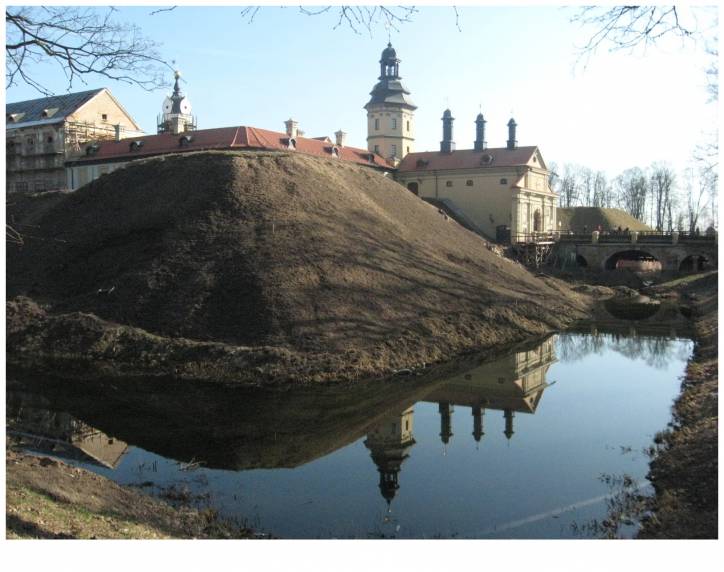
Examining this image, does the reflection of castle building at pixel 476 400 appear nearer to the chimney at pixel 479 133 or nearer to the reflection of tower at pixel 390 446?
the reflection of tower at pixel 390 446

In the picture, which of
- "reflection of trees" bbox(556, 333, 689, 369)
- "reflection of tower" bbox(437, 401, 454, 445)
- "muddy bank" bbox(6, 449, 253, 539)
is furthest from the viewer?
"reflection of trees" bbox(556, 333, 689, 369)

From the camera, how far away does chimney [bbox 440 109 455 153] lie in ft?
218

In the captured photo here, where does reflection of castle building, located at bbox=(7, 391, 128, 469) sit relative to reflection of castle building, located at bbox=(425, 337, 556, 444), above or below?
below

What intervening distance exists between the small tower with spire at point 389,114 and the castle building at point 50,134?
24.0m

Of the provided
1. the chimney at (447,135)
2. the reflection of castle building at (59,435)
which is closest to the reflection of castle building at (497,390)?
the reflection of castle building at (59,435)

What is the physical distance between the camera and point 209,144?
51.6 meters

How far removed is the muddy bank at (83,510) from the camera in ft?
27.8

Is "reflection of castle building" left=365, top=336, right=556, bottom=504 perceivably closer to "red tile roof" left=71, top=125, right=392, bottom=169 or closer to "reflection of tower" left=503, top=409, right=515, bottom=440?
"reflection of tower" left=503, top=409, right=515, bottom=440

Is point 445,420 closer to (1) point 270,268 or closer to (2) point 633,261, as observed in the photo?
(1) point 270,268

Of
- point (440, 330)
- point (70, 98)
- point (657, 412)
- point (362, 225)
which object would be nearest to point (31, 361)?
point (440, 330)

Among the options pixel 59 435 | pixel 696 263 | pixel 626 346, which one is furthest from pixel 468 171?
pixel 59 435

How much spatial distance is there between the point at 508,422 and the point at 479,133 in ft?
173

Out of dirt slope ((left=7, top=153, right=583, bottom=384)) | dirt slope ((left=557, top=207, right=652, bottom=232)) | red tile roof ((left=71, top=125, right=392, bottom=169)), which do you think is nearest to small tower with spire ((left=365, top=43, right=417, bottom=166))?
red tile roof ((left=71, top=125, right=392, bottom=169))

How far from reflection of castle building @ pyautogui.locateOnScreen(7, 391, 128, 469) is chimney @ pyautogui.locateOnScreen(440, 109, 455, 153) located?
5446cm
